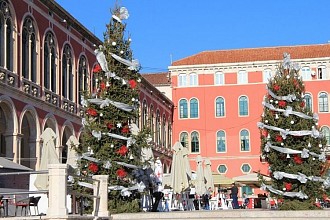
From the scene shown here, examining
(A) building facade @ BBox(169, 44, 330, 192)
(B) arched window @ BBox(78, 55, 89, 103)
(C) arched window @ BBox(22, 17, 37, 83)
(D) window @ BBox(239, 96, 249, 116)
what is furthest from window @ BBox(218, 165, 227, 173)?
(C) arched window @ BBox(22, 17, 37, 83)

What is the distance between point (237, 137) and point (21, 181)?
37.2 meters

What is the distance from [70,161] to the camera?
22266mm

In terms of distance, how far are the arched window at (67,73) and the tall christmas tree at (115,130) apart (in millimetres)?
13105

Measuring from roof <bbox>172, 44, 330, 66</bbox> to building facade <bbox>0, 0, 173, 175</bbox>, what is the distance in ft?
79.6

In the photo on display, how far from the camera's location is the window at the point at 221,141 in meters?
56.6

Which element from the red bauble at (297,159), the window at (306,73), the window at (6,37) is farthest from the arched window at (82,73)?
the window at (306,73)

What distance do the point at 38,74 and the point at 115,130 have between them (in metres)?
11.0

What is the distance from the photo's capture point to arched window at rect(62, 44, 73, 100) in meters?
30.5

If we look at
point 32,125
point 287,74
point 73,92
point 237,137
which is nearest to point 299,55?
point 237,137

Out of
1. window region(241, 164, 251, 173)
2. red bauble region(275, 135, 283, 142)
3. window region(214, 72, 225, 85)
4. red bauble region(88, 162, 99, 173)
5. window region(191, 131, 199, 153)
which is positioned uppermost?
window region(214, 72, 225, 85)

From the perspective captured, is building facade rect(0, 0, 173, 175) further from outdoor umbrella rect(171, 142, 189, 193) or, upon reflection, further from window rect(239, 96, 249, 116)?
window rect(239, 96, 249, 116)

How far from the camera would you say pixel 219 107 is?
56.9 m

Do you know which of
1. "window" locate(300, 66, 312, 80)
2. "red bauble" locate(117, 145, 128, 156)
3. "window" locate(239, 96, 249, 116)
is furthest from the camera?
"window" locate(239, 96, 249, 116)

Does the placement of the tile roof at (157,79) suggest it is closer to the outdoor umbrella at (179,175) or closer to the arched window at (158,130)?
the arched window at (158,130)
